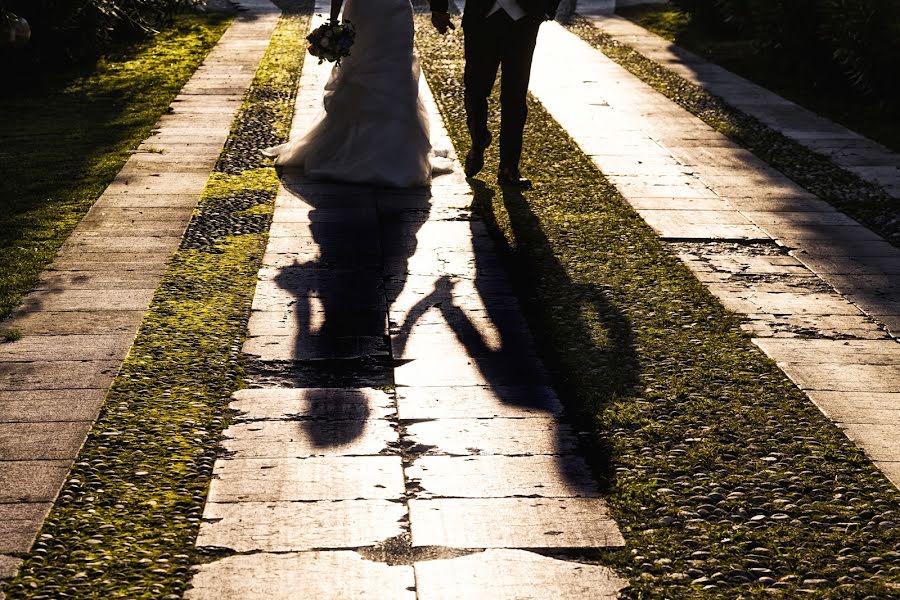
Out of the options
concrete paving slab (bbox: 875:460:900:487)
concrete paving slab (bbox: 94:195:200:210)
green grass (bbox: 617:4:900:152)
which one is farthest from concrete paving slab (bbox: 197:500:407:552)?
green grass (bbox: 617:4:900:152)

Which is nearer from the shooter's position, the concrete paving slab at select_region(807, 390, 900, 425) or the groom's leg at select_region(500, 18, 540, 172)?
the concrete paving slab at select_region(807, 390, 900, 425)

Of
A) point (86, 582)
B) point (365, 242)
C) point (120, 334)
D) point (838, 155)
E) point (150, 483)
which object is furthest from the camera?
point (838, 155)

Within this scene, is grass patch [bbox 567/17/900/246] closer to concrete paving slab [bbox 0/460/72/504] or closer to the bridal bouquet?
the bridal bouquet

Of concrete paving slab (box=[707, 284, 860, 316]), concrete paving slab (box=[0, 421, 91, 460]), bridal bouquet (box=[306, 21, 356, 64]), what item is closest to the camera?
concrete paving slab (box=[0, 421, 91, 460])

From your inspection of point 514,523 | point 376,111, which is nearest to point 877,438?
point 514,523

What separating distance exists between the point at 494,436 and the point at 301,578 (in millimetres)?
1086

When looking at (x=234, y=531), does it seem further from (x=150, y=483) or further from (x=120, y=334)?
(x=120, y=334)

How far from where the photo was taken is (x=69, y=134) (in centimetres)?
917

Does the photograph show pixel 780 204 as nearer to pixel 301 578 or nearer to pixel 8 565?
pixel 301 578

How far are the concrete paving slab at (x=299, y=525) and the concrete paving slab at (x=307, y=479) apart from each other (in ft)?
0.15

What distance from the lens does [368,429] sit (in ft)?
13.8

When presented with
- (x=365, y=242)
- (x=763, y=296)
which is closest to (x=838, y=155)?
(x=763, y=296)

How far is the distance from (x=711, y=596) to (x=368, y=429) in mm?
1396

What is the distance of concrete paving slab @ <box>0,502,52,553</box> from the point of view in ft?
11.2
